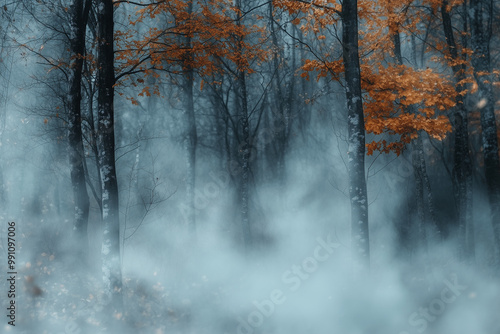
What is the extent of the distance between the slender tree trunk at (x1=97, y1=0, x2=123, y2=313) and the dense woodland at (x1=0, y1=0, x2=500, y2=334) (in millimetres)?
34

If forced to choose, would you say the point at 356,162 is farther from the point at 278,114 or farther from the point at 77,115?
the point at 278,114

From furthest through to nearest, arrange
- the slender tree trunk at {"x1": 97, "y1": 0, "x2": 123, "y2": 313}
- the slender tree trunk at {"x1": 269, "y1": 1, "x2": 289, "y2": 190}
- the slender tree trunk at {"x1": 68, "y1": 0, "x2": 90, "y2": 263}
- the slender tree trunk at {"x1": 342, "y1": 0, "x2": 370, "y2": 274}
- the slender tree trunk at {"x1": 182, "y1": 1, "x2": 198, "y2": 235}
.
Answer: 1. the slender tree trunk at {"x1": 269, "y1": 1, "x2": 289, "y2": 190}
2. the slender tree trunk at {"x1": 182, "y1": 1, "x2": 198, "y2": 235}
3. the slender tree trunk at {"x1": 68, "y1": 0, "x2": 90, "y2": 263}
4. the slender tree trunk at {"x1": 97, "y1": 0, "x2": 123, "y2": 313}
5. the slender tree trunk at {"x1": 342, "y1": 0, "x2": 370, "y2": 274}

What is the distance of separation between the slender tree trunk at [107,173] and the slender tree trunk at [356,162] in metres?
5.52

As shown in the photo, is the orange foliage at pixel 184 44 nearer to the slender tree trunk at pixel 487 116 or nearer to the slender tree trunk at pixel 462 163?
the slender tree trunk at pixel 462 163

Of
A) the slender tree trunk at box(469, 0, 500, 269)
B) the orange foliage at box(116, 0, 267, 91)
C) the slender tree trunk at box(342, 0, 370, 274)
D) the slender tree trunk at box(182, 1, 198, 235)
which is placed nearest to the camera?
the slender tree trunk at box(342, 0, 370, 274)

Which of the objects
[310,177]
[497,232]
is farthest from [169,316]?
[310,177]

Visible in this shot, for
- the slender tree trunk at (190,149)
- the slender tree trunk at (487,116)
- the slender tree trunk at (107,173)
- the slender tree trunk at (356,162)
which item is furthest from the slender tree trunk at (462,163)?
the slender tree trunk at (107,173)

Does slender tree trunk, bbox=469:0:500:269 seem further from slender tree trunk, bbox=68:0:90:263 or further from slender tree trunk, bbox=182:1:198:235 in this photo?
slender tree trunk, bbox=68:0:90:263

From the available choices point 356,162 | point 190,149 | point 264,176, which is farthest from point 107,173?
point 264,176

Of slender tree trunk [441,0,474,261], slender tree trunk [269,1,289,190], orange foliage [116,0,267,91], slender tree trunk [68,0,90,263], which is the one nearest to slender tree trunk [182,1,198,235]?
orange foliage [116,0,267,91]

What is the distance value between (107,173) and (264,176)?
12827 millimetres

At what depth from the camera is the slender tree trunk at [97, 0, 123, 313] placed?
29.2 feet

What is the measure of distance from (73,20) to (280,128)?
37.8ft

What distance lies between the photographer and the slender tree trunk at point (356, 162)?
28.3 feet
